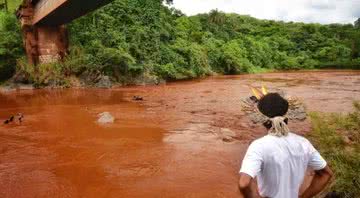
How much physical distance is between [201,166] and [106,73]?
17.6 metres

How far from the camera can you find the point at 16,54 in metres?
24.3

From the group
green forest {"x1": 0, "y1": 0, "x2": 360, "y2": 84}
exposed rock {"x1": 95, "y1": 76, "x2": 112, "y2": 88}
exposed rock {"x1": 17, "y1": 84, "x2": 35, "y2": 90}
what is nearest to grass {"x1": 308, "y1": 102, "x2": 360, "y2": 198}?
exposed rock {"x1": 95, "y1": 76, "x2": 112, "y2": 88}

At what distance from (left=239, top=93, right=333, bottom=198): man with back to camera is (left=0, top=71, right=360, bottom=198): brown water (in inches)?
117

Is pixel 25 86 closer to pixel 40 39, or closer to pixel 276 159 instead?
pixel 40 39

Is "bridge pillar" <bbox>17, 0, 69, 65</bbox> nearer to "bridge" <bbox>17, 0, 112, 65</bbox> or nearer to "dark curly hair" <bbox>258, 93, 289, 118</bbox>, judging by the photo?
"bridge" <bbox>17, 0, 112, 65</bbox>

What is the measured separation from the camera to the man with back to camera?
2484 mm

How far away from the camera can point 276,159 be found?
2.52 metres

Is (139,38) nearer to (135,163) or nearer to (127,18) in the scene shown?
(127,18)

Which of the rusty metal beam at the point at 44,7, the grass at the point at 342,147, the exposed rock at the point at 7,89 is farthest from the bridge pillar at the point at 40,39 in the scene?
the grass at the point at 342,147

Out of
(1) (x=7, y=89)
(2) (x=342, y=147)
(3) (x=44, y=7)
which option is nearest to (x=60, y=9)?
(3) (x=44, y=7)

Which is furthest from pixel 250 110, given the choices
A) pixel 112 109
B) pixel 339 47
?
pixel 339 47

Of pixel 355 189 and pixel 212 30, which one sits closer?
pixel 355 189

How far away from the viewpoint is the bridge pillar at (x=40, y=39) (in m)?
23.2

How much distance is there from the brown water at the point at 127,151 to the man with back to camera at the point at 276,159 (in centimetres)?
297
